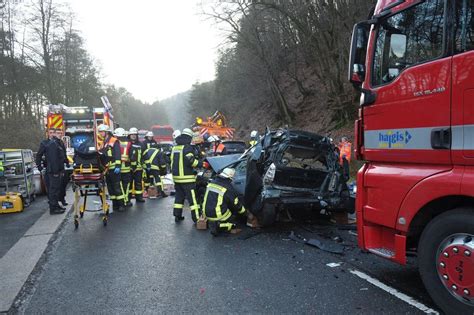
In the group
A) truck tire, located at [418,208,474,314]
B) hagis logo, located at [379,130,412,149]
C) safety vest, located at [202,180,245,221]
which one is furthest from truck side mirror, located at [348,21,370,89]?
safety vest, located at [202,180,245,221]

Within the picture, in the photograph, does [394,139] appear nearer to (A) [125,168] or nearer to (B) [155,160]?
(A) [125,168]

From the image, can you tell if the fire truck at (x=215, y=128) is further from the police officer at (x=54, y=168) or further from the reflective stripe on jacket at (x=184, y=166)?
the reflective stripe on jacket at (x=184, y=166)

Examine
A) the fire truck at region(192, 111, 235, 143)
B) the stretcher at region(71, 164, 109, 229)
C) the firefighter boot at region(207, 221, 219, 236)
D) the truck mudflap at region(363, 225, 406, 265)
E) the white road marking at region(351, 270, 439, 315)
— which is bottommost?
the white road marking at region(351, 270, 439, 315)

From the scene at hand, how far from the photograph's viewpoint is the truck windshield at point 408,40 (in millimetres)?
3430

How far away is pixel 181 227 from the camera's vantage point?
743 cm

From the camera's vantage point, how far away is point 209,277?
4.72 m

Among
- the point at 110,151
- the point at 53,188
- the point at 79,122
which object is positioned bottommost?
the point at 53,188

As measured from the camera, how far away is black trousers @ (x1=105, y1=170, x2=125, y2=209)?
8864 millimetres

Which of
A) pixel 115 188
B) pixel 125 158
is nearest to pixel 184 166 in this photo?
pixel 115 188

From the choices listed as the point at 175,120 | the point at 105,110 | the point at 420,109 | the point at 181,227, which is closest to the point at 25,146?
the point at 105,110

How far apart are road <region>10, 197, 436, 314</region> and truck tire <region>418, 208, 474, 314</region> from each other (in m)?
0.37

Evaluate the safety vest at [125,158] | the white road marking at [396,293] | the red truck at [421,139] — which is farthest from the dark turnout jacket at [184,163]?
the red truck at [421,139]

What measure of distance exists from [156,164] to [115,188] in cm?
165

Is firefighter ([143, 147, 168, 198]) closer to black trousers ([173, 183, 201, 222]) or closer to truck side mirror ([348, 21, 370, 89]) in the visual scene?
black trousers ([173, 183, 201, 222])
